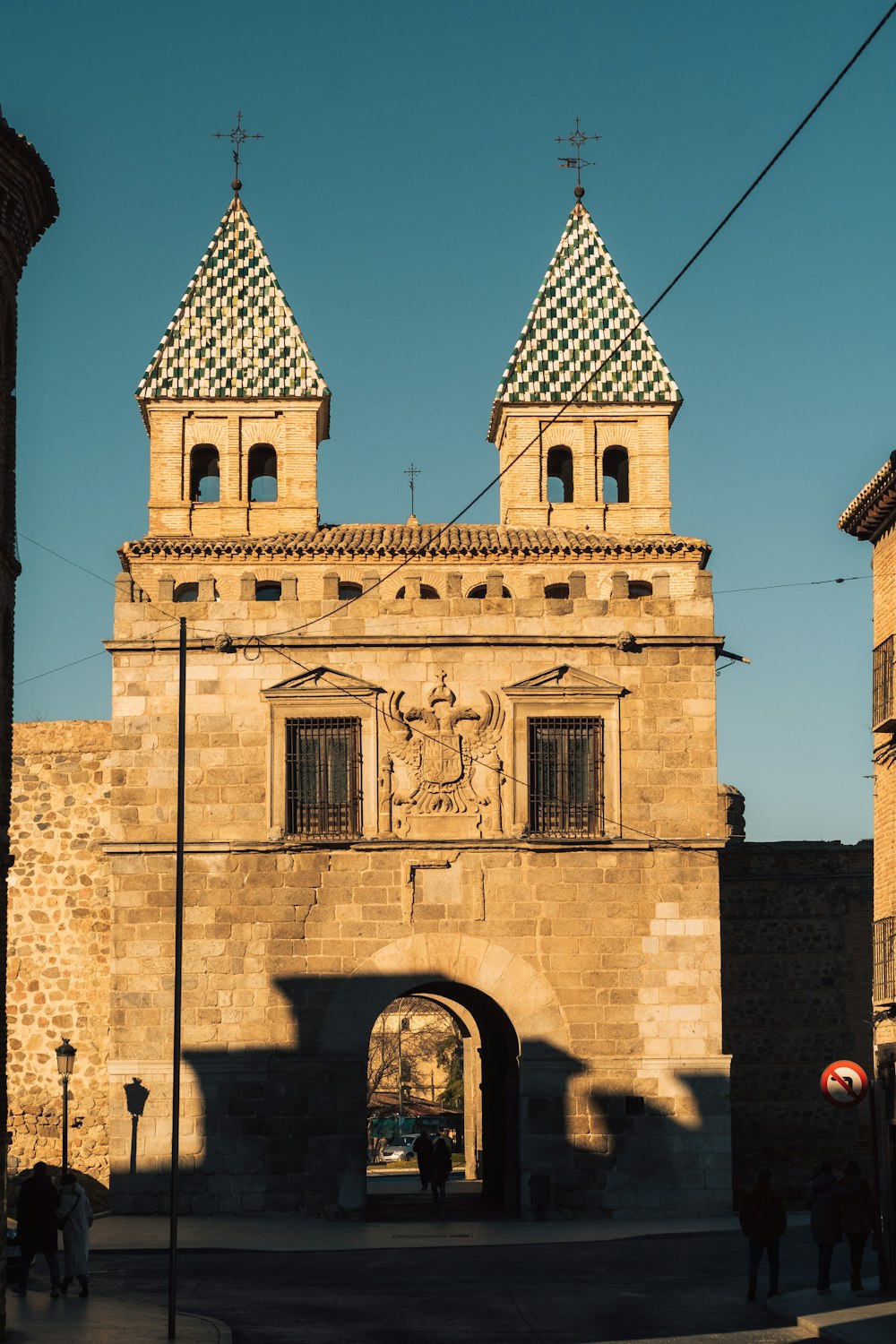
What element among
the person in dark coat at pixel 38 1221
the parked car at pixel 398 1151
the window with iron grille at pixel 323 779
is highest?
the window with iron grille at pixel 323 779

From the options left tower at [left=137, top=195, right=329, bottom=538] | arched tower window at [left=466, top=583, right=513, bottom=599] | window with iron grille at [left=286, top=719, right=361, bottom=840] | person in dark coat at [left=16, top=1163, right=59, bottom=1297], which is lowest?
person in dark coat at [left=16, top=1163, right=59, bottom=1297]

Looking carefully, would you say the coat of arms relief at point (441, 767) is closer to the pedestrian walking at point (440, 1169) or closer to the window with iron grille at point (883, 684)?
the window with iron grille at point (883, 684)

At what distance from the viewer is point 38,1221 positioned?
19.4 m

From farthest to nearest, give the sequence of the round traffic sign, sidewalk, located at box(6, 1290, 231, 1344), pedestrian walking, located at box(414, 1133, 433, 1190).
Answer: pedestrian walking, located at box(414, 1133, 433, 1190) → the round traffic sign → sidewalk, located at box(6, 1290, 231, 1344)

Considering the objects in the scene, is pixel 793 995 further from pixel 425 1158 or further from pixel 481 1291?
pixel 481 1291

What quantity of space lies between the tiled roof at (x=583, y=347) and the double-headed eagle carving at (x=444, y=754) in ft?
61.4

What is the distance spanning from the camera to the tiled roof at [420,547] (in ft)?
141

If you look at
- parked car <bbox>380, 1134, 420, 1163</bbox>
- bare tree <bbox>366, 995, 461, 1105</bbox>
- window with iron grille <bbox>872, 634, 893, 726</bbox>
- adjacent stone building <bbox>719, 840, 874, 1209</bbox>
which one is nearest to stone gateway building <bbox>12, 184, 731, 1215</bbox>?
window with iron grille <bbox>872, 634, 893, 726</bbox>

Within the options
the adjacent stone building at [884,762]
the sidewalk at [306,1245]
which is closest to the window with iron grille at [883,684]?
the adjacent stone building at [884,762]

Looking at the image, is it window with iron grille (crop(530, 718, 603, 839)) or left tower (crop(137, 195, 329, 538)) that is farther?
left tower (crop(137, 195, 329, 538))

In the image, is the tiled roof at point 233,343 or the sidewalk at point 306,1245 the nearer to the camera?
the sidewalk at point 306,1245

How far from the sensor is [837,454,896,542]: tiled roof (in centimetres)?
2500

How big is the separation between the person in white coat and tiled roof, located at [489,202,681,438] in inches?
1127

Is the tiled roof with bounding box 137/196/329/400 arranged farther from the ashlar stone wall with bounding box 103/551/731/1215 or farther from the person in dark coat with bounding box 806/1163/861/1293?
the person in dark coat with bounding box 806/1163/861/1293
